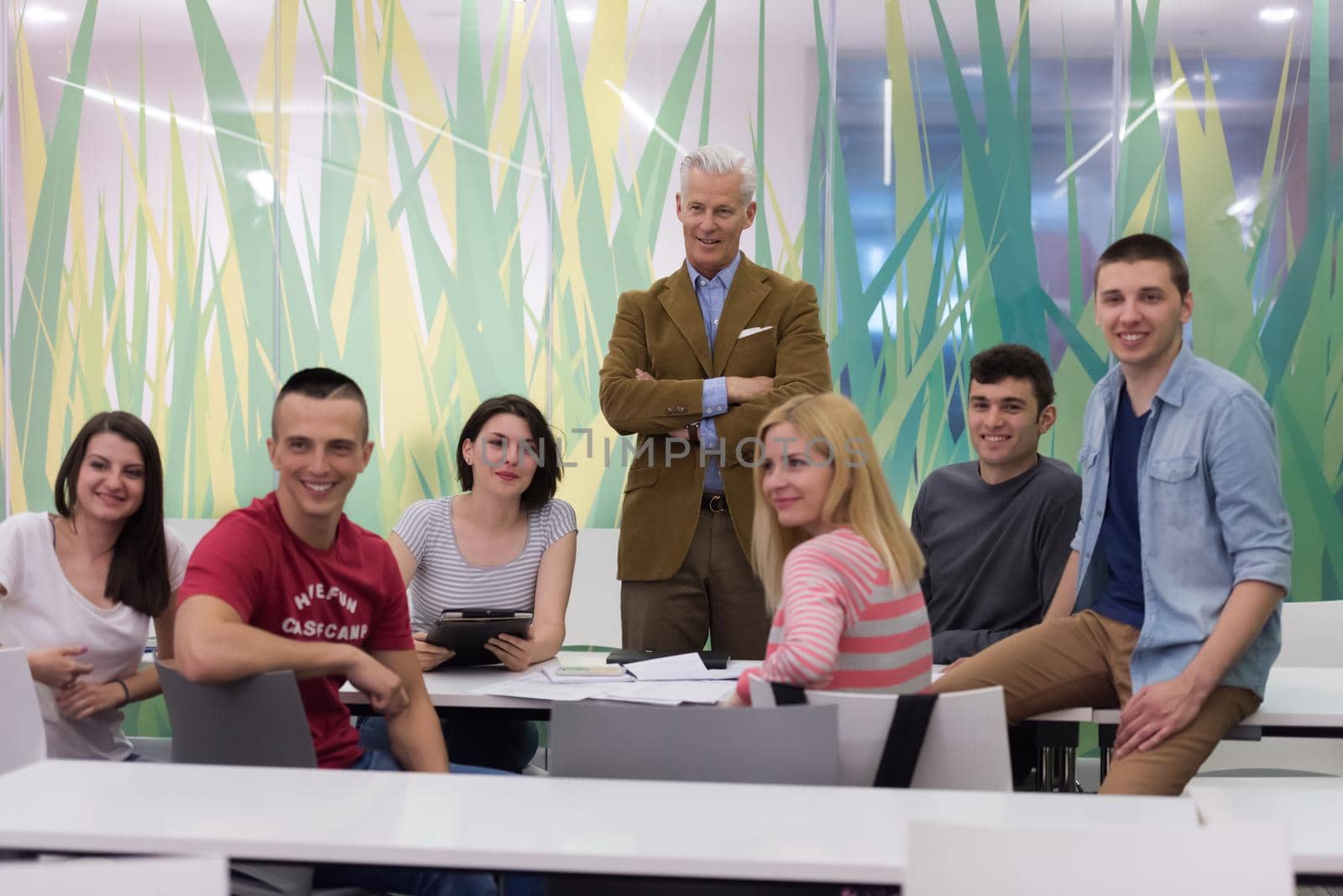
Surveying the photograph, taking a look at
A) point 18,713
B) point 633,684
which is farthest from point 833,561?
point 18,713

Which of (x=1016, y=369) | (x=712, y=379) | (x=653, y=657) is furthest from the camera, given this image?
(x=1016, y=369)

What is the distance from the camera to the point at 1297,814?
1623 mm

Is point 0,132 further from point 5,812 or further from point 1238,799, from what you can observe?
point 1238,799

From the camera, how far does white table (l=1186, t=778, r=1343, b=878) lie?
55.8 inches

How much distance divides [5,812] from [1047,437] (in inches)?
156

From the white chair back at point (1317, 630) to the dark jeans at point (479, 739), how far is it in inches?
90.8

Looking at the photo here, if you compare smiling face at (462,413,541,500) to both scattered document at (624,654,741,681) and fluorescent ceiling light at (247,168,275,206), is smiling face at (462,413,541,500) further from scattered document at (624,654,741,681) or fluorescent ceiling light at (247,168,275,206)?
fluorescent ceiling light at (247,168,275,206)

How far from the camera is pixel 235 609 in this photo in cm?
209

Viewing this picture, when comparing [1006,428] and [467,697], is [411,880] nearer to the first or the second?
[467,697]

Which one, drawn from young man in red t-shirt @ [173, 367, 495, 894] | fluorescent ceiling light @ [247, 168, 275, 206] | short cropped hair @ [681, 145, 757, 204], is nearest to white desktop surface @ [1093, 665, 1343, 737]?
young man in red t-shirt @ [173, 367, 495, 894]

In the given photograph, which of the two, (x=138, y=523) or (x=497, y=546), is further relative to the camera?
(x=497, y=546)

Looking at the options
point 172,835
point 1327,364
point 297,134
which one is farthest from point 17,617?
point 1327,364

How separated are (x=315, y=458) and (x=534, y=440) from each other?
1139 millimetres

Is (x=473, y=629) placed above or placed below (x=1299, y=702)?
above
